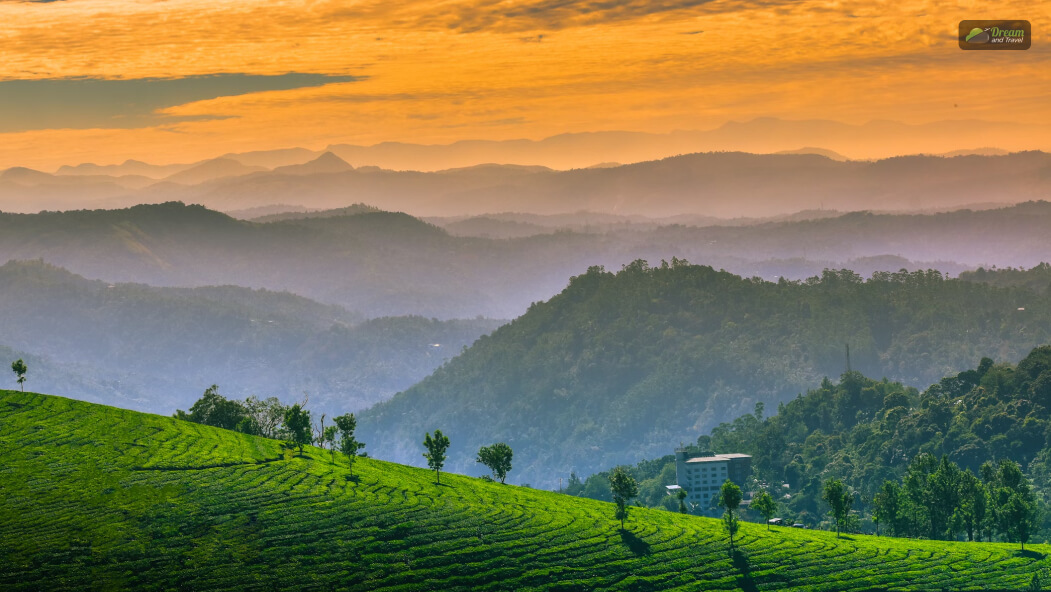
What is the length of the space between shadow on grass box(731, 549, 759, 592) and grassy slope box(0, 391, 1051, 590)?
0.16 m

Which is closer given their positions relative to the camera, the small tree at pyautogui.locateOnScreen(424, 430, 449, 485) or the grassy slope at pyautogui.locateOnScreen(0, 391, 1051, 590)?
the grassy slope at pyautogui.locateOnScreen(0, 391, 1051, 590)

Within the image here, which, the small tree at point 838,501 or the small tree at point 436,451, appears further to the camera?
the small tree at point 838,501

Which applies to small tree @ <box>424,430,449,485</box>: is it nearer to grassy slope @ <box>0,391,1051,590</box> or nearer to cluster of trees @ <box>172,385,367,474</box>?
grassy slope @ <box>0,391,1051,590</box>

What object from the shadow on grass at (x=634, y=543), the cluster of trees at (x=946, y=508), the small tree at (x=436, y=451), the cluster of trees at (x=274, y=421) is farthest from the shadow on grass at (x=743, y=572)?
the cluster of trees at (x=274, y=421)

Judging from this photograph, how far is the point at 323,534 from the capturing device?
298 feet

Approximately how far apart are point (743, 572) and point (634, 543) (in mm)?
8327

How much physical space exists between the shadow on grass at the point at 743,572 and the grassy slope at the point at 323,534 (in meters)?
0.16

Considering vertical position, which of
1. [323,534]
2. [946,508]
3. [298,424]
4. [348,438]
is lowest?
[946,508]

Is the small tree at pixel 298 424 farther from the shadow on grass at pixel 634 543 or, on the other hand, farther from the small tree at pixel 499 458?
the shadow on grass at pixel 634 543

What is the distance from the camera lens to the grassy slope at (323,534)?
85000 millimetres

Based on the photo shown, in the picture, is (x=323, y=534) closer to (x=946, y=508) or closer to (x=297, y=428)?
(x=297, y=428)

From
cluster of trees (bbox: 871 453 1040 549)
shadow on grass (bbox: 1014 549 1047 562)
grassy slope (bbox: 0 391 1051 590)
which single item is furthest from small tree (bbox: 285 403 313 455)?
shadow on grass (bbox: 1014 549 1047 562)

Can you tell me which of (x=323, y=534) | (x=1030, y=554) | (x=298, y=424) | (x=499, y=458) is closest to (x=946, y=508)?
(x=1030, y=554)

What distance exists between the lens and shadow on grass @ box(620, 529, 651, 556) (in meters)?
98.1
